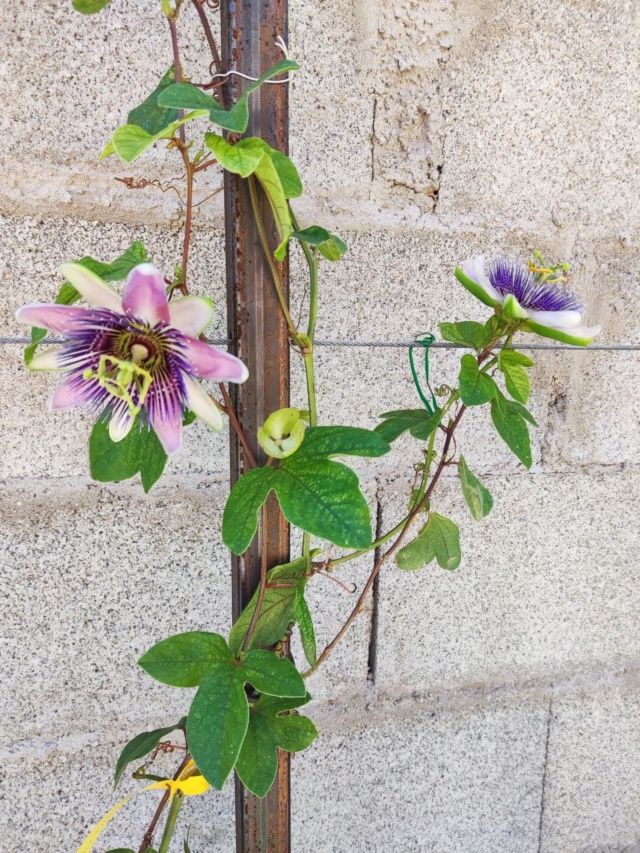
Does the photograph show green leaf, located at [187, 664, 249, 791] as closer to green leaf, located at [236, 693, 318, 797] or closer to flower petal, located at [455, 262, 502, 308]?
green leaf, located at [236, 693, 318, 797]

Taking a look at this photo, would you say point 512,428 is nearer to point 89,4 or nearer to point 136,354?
point 136,354

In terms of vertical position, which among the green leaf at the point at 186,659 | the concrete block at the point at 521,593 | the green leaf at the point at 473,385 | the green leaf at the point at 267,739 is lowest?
the concrete block at the point at 521,593

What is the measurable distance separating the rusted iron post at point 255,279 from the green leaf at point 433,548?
0.62ft

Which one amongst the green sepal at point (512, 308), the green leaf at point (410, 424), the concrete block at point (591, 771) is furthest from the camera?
the concrete block at point (591, 771)

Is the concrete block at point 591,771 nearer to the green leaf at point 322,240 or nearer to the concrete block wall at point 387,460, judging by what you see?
the concrete block wall at point 387,460

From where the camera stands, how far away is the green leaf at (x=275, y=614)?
46 centimetres

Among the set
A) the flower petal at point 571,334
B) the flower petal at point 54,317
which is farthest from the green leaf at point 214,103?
the flower petal at point 571,334

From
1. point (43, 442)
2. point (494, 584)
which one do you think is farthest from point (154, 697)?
point (494, 584)

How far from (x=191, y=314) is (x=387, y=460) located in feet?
1.72

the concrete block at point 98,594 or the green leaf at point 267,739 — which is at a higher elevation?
the green leaf at point 267,739

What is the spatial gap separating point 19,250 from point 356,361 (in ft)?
1.23

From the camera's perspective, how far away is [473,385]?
0.45 metres

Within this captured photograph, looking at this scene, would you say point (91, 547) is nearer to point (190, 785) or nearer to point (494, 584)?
point (190, 785)

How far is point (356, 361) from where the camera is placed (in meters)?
0.79
